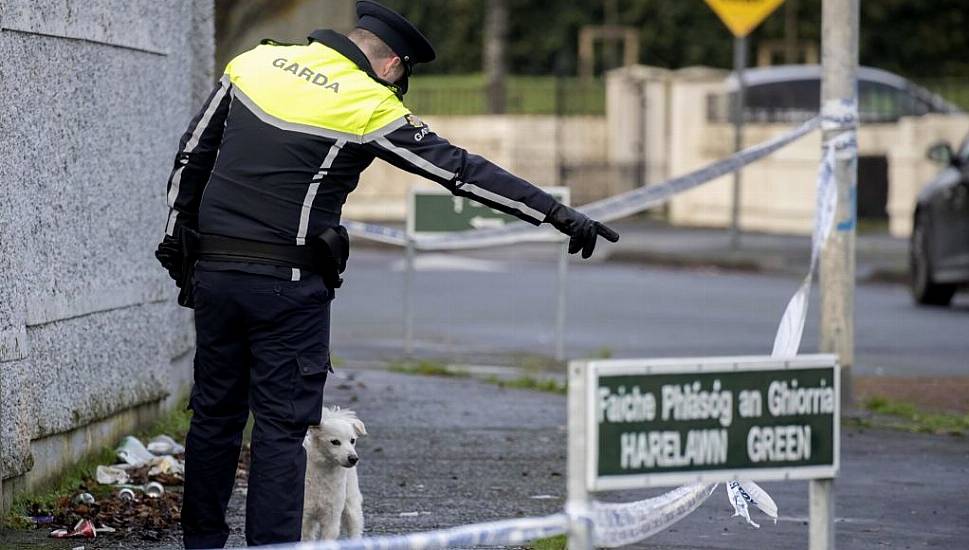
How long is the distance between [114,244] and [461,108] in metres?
24.7

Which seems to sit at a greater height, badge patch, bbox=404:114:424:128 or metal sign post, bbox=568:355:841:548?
badge patch, bbox=404:114:424:128

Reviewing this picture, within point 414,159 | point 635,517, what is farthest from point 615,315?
point 635,517

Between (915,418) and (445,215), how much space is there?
11.6ft

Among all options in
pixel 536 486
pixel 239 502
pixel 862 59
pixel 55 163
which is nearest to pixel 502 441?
pixel 536 486

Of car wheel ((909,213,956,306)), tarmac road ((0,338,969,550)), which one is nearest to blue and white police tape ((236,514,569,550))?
tarmac road ((0,338,969,550))

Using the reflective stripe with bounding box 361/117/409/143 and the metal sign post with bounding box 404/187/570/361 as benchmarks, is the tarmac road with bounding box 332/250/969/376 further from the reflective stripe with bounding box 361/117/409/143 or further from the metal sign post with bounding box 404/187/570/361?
the reflective stripe with bounding box 361/117/409/143

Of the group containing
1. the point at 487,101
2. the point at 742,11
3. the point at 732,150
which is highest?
the point at 487,101

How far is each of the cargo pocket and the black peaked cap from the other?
922 mm

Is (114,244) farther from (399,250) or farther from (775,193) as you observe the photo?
(775,193)

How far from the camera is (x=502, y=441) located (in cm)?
873

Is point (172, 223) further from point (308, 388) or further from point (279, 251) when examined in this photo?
point (308, 388)

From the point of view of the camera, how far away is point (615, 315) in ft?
50.5

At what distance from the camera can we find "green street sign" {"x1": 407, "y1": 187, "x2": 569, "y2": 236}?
1198 cm

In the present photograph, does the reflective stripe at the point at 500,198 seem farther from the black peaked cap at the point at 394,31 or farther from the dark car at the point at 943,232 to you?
the dark car at the point at 943,232
